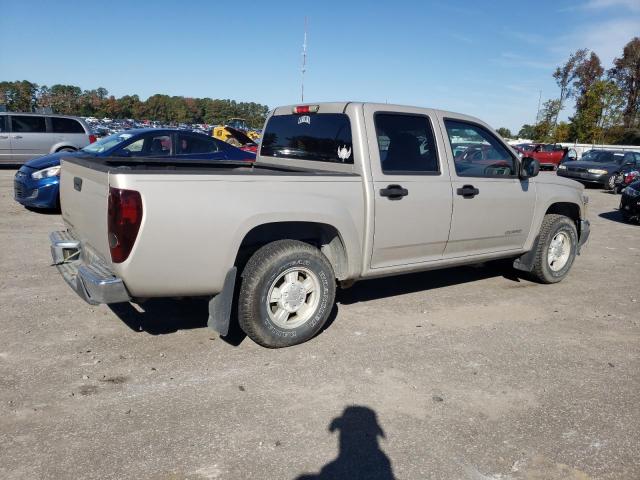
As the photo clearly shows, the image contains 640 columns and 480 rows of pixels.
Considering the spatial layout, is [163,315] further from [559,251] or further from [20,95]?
[20,95]

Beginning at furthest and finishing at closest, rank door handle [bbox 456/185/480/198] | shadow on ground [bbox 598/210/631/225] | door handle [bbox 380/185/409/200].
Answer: shadow on ground [bbox 598/210/631/225] → door handle [bbox 456/185/480/198] → door handle [bbox 380/185/409/200]

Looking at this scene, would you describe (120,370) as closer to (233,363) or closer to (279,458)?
(233,363)

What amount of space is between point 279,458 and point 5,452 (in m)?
1.39

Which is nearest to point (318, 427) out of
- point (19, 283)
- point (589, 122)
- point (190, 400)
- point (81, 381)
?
point (190, 400)

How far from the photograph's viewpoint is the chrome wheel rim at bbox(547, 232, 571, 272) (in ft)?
19.7

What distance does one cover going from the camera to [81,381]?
338 centimetres

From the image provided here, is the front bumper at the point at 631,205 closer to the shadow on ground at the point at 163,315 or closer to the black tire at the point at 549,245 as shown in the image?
the black tire at the point at 549,245

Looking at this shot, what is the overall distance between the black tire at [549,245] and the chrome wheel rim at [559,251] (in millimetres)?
22

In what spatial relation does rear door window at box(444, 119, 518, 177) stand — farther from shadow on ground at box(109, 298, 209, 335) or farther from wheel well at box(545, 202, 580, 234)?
shadow on ground at box(109, 298, 209, 335)

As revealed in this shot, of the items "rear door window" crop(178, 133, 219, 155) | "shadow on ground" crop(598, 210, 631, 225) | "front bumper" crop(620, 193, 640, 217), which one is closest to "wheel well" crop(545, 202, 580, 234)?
"rear door window" crop(178, 133, 219, 155)

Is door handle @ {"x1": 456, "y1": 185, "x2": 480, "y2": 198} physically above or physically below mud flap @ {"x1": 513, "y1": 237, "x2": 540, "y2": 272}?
above

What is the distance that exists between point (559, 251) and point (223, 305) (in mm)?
4353

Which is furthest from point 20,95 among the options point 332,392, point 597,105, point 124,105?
point 332,392

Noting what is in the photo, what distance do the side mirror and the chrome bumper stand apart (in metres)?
4.00
